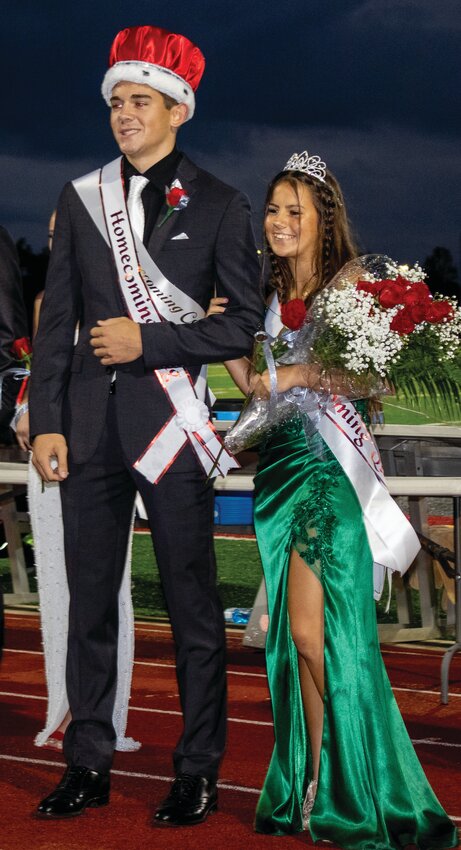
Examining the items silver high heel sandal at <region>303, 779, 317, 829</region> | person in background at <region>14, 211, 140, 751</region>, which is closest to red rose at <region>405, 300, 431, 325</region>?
silver high heel sandal at <region>303, 779, 317, 829</region>

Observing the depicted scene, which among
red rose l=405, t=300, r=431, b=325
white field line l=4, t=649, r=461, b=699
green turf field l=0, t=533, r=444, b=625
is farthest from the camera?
green turf field l=0, t=533, r=444, b=625

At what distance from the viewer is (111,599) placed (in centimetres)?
321

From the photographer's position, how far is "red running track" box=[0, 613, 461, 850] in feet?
10.0

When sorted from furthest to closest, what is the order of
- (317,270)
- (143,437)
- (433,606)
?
(433,606)
(317,270)
(143,437)

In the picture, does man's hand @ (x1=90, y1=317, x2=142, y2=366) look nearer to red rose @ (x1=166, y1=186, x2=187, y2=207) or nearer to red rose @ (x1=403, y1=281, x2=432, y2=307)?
red rose @ (x1=166, y1=186, x2=187, y2=207)

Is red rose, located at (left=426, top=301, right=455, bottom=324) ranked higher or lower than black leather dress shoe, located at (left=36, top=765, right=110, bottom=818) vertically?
higher

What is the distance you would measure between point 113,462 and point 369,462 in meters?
0.60

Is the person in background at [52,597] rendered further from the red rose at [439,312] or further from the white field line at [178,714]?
the red rose at [439,312]

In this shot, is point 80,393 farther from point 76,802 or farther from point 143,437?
point 76,802

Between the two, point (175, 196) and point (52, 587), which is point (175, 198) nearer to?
point (175, 196)

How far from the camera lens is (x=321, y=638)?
3107 mm

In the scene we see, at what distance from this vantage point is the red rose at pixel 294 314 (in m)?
3.05

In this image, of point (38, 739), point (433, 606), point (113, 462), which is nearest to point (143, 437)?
point (113, 462)

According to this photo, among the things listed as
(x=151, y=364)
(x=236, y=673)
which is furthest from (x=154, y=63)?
(x=236, y=673)
